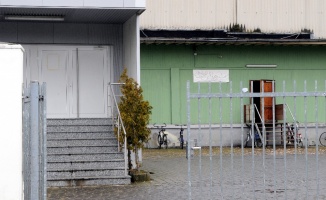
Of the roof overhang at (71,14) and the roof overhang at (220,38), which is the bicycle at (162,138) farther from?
the roof overhang at (71,14)

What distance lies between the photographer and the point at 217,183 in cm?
1767

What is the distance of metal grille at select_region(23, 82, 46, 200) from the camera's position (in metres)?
9.30

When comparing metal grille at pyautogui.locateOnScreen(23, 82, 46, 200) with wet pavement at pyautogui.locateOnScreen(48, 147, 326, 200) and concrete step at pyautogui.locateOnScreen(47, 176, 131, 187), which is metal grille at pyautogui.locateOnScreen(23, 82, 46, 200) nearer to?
wet pavement at pyautogui.locateOnScreen(48, 147, 326, 200)

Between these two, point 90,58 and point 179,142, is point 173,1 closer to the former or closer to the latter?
point 179,142

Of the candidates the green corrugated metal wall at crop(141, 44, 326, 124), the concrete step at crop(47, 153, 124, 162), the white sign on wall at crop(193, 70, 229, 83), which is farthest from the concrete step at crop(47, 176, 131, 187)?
the white sign on wall at crop(193, 70, 229, 83)

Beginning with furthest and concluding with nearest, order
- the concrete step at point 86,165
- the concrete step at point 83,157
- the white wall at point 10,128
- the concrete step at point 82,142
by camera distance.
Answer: the concrete step at point 82,142 → the concrete step at point 83,157 → the concrete step at point 86,165 → the white wall at point 10,128

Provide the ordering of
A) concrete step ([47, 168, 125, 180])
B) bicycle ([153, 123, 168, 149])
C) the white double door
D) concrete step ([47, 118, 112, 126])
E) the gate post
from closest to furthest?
the gate post
concrete step ([47, 168, 125, 180])
concrete step ([47, 118, 112, 126])
the white double door
bicycle ([153, 123, 168, 149])

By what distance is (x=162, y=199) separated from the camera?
14859 mm

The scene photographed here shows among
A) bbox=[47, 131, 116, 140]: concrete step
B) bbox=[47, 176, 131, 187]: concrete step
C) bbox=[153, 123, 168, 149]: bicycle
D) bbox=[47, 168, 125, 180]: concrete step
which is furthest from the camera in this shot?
bbox=[153, 123, 168, 149]: bicycle

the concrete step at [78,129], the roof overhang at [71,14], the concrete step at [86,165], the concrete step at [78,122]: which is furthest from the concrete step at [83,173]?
the roof overhang at [71,14]

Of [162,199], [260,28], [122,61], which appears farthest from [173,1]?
[162,199]

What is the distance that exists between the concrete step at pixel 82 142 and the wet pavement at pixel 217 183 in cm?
145

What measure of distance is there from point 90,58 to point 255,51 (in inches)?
396

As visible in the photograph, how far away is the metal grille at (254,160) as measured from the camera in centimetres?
1149
